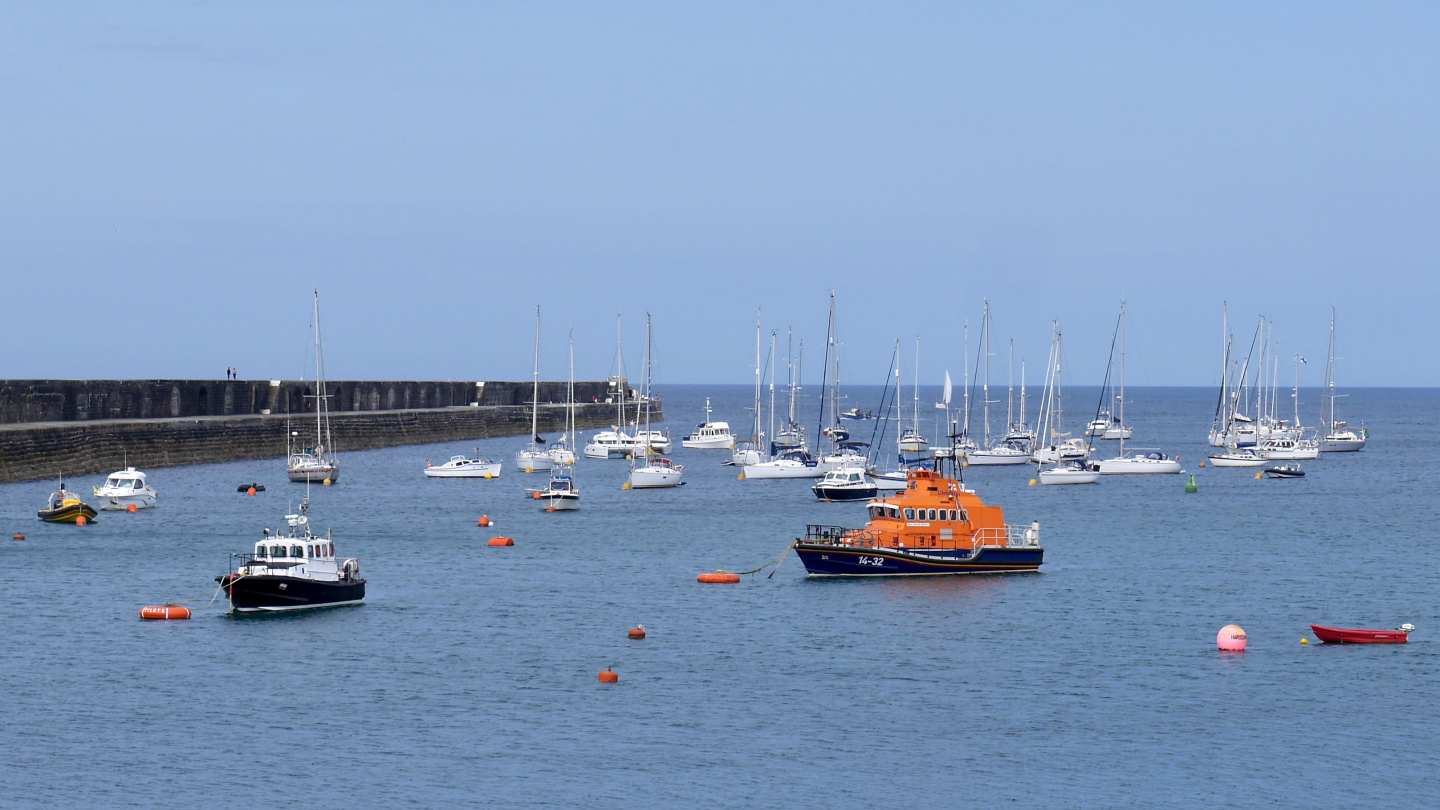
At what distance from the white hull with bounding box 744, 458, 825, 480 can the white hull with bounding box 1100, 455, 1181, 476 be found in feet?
71.5

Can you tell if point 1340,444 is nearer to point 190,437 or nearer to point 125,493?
point 190,437

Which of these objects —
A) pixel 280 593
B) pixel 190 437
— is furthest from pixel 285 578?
pixel 190 437

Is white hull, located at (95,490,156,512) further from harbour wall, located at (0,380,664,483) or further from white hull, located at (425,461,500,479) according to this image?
white hull, located at (425,461,500,479)

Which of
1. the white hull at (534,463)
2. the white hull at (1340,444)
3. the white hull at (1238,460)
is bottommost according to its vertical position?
the white hull at (534,463)

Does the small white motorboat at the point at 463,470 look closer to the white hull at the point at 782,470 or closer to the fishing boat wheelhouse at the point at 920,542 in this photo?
the white hull at the point at 782,470

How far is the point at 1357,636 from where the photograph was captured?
1876 inches

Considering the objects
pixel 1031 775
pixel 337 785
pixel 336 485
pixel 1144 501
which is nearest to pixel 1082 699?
pixel 1031 775

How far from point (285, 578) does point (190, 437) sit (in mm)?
70418

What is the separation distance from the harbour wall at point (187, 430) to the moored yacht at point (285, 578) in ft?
165

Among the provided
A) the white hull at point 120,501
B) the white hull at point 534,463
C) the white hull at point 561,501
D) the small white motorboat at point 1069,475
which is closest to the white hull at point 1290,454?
the small white motorboat at point 1069,475

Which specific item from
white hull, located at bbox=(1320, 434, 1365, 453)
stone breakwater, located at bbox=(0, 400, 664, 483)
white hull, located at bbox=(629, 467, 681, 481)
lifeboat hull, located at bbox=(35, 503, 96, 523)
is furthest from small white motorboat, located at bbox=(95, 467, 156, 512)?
white hull, located at bbox=(1320, 434, 1365, 453)

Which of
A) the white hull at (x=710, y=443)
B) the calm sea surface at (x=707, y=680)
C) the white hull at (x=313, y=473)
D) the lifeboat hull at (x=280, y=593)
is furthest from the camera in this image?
the white hull at (x=710, y=443)

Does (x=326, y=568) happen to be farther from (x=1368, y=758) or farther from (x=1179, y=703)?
(x=1368, y=758)

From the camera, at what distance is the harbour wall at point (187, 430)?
98188 mm
